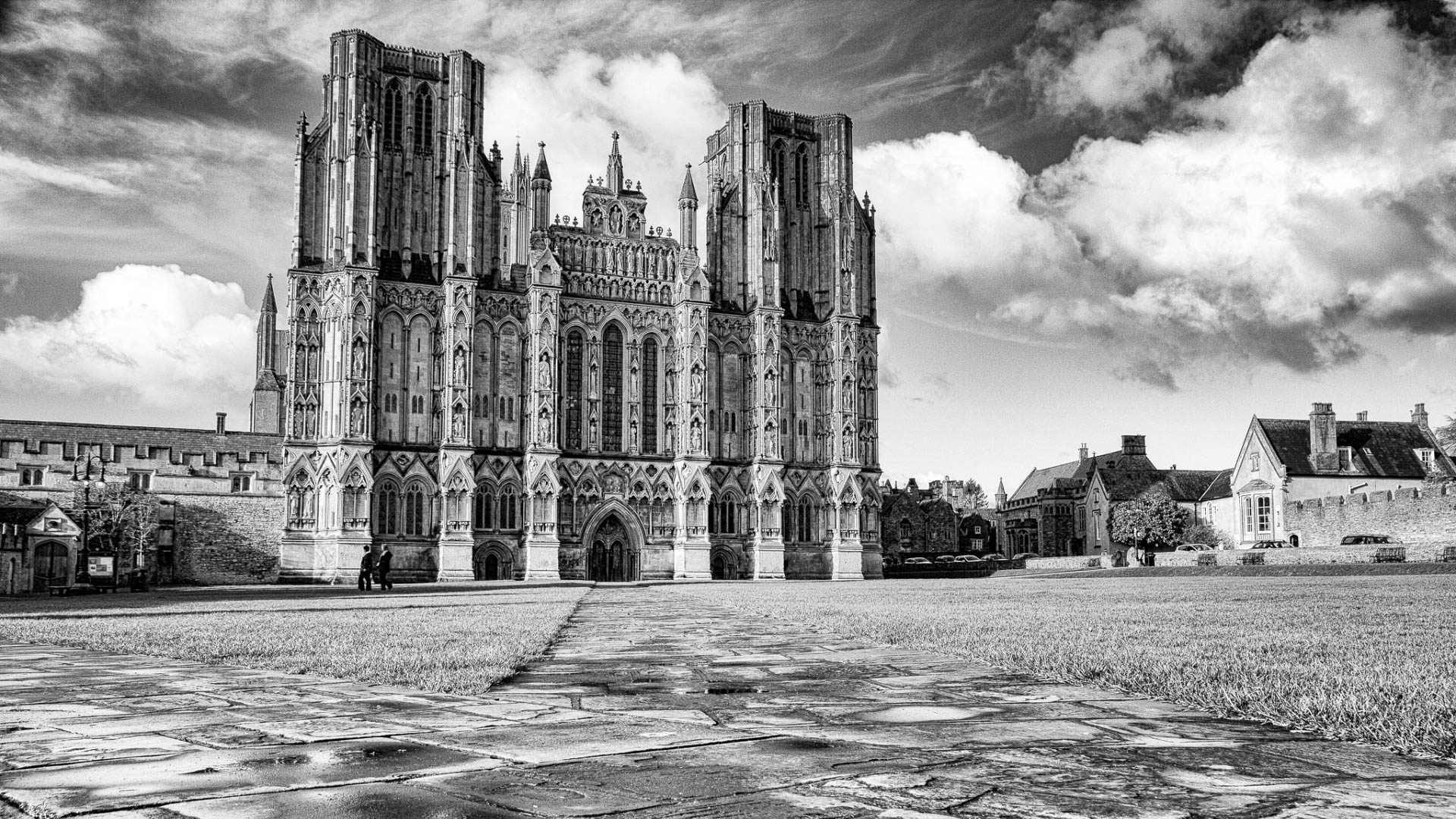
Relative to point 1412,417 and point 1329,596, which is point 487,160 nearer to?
point 1329,596

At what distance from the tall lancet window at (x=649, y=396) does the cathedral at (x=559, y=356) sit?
117 millimetres

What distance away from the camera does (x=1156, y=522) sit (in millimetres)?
81625

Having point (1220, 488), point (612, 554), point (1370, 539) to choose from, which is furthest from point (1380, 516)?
point (612, 554)

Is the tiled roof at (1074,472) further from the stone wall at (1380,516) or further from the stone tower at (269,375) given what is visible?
the stone tower at (269,375)

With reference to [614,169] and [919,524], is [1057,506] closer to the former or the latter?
[919,524]

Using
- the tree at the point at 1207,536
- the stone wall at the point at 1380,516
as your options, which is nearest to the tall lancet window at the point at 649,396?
the stone wall at the point at 1380,516

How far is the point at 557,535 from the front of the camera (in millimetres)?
58188

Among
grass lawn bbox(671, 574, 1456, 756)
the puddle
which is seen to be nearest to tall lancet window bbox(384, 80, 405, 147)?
grass lawn bbox(671, 574, 1456, 756)

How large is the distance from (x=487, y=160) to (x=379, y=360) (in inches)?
469

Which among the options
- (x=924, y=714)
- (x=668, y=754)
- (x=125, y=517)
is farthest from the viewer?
(x=125, y=517)

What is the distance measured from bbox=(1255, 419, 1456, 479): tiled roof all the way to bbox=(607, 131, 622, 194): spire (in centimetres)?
4008

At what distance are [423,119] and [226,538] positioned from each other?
24188 millimetres

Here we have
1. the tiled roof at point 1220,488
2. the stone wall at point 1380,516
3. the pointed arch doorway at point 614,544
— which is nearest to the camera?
the stone wall at point 1380,516

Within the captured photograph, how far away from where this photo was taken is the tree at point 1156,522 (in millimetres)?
81500
